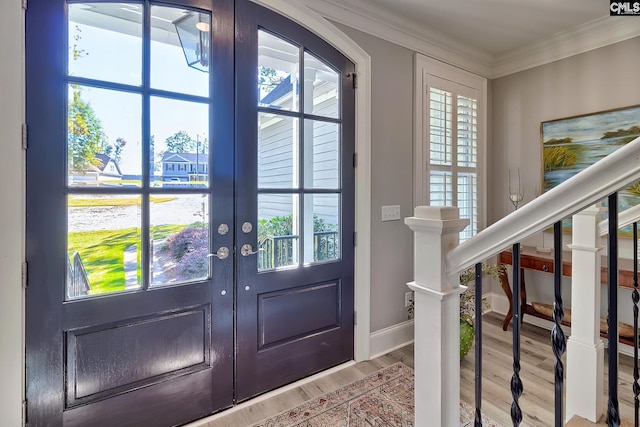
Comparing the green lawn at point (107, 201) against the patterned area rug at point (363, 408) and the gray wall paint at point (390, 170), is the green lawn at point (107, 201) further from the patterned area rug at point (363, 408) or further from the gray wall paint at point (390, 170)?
the gray wall paint at point (390, 170)

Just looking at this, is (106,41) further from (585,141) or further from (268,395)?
(585,141)

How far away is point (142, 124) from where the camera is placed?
1.59 metres

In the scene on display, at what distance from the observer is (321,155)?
2172 millimetres

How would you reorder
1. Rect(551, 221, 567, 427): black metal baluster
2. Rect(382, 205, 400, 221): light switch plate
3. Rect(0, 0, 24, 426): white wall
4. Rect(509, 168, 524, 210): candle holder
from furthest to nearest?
Rect(509, 168, 524, 210): candle holder → Rect(382, 205, 400, 221): light switch plate → Rect(0, 0, 24, 426): white wall → Rect(551, 221, 567, 427): black metal baluster

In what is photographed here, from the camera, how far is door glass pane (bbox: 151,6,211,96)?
5.32 feet

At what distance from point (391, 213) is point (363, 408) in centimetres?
140

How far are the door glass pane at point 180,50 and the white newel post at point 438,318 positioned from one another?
1.48m


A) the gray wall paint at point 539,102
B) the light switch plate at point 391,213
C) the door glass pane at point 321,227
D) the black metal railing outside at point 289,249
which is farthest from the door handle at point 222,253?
the gray wall paint at point 539,102

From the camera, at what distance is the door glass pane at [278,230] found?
1.95 meters

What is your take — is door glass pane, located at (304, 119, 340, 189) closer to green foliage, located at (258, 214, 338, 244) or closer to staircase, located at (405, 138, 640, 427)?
green foliage, located at (258, 214, 338, 244)

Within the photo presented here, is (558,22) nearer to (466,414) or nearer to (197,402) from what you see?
(466,414)

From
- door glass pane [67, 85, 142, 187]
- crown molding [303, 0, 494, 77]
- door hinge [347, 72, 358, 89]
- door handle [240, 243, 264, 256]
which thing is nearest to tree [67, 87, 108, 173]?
door glass pane [67, 85, 142, 187]

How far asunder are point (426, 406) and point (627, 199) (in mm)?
2699

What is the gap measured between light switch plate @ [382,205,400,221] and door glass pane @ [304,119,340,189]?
1.65ft
